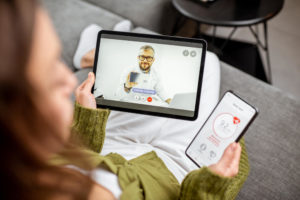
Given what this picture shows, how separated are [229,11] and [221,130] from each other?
736mm

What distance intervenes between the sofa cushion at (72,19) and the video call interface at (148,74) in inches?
18.3

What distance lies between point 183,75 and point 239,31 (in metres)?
1.21

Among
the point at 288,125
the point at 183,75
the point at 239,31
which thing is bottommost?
the point at 288,125

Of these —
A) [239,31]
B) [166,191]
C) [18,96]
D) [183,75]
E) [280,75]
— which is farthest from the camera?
[239,31]

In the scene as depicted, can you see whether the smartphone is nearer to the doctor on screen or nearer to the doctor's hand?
the doctor on screen

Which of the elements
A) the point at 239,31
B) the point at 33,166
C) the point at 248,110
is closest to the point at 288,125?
the point at 248,110

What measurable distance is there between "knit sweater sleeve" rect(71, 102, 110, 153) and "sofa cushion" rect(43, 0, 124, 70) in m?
0.57

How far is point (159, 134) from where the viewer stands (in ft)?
3.16

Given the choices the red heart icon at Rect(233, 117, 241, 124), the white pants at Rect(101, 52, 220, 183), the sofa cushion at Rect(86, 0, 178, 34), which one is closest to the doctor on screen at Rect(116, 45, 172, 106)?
the white pants at Rect(101, 52, 220, 183)

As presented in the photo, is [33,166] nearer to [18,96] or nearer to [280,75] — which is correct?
[18,96]

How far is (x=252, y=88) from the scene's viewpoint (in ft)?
3.58

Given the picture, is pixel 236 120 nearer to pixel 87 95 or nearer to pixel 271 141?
pixel 271 141

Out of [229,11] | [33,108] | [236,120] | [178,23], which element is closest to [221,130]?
[236,120]

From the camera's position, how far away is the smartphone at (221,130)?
2.54ft
